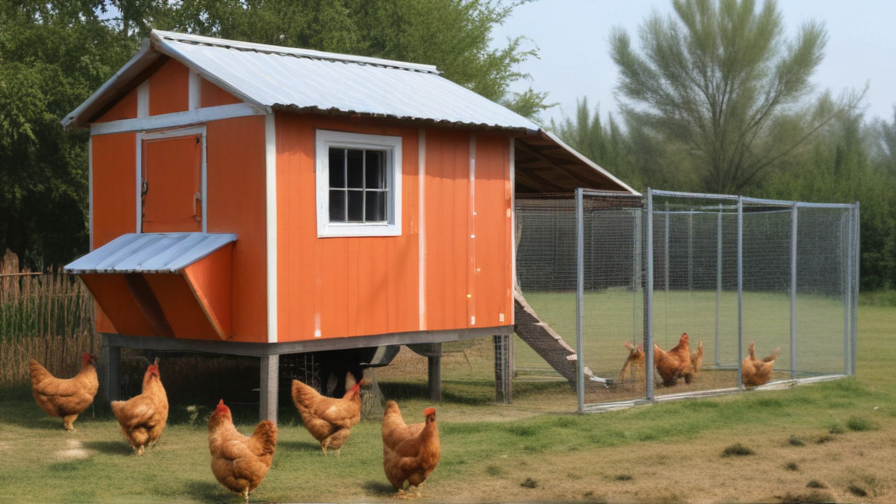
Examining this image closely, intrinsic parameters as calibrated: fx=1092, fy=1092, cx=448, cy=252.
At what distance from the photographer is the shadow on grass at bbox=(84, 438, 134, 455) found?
34.8ft

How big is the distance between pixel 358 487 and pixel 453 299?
459 cm

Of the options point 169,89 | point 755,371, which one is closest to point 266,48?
point 169,89

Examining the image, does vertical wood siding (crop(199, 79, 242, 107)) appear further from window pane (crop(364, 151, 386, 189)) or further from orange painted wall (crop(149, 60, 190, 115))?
window pane (crop(364, 151, 386, 189))

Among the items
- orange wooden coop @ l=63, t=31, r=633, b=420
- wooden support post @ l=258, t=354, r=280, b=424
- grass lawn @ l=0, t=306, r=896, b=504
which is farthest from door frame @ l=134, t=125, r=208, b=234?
grass lawn @ l=0, t=306, r=896, b=504

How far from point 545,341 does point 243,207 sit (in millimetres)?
4660

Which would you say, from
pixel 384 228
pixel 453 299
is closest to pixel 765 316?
pixel 453 299

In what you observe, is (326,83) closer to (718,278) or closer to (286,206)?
(286,206)

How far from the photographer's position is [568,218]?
15.4 m

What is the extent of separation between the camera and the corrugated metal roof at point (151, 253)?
1138 centimetres

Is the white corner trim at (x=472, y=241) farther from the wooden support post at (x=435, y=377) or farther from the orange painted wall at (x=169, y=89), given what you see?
the orange painted wall at (x=169, y=89)

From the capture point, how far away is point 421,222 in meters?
12.9

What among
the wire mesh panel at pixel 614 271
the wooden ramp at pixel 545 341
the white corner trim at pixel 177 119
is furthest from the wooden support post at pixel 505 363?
the white corner trim at pixel 177 119

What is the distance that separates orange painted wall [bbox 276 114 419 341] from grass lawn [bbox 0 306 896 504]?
123cm

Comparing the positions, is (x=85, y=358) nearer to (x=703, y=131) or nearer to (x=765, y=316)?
(x=765, y=316)
